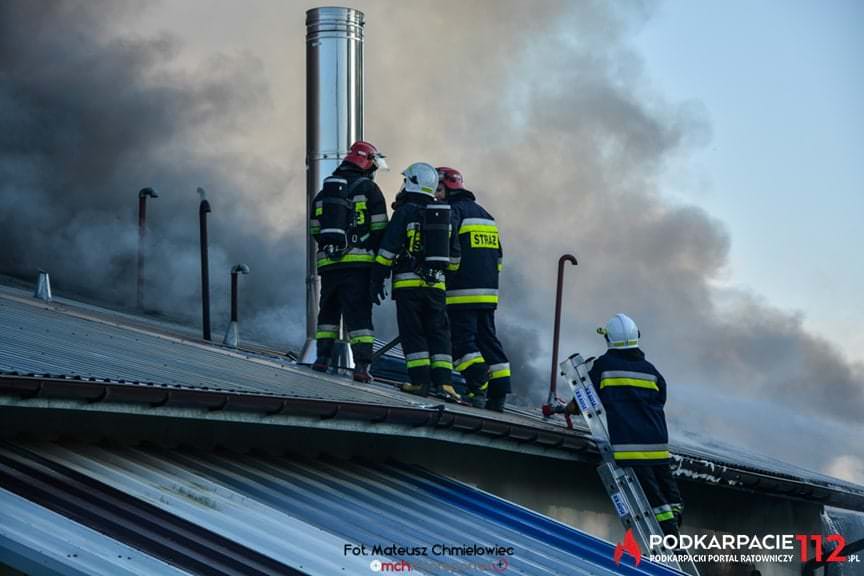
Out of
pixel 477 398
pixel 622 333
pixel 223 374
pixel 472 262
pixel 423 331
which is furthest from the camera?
pixel 477 398

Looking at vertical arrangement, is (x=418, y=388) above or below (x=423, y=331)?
below

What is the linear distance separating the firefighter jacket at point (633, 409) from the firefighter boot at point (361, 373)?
176cm

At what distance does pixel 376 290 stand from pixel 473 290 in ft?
2.68

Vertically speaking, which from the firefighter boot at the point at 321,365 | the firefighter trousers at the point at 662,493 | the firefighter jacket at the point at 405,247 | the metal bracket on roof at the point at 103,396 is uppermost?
the firefighter jacket at the point at 405,247

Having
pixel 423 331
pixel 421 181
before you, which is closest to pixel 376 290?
pixel 423 331

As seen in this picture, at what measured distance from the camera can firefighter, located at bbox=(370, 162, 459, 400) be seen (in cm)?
1041

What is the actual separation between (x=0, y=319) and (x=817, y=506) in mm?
6901

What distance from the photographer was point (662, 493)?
31.7 feet

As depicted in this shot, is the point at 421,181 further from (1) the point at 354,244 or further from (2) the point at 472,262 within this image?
(2) the point at 472,262

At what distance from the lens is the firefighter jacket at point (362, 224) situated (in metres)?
10.6

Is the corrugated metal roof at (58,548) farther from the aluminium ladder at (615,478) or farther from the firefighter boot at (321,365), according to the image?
the firefighter boot at (321,365)

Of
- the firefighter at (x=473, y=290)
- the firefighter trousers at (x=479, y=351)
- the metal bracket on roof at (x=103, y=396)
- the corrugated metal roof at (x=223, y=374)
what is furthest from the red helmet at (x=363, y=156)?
the metal bracket on roof at (x=103, y=396)

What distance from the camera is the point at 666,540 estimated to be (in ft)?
30.9

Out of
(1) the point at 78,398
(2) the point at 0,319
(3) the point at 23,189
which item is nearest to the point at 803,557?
(2) the point at 0,319
